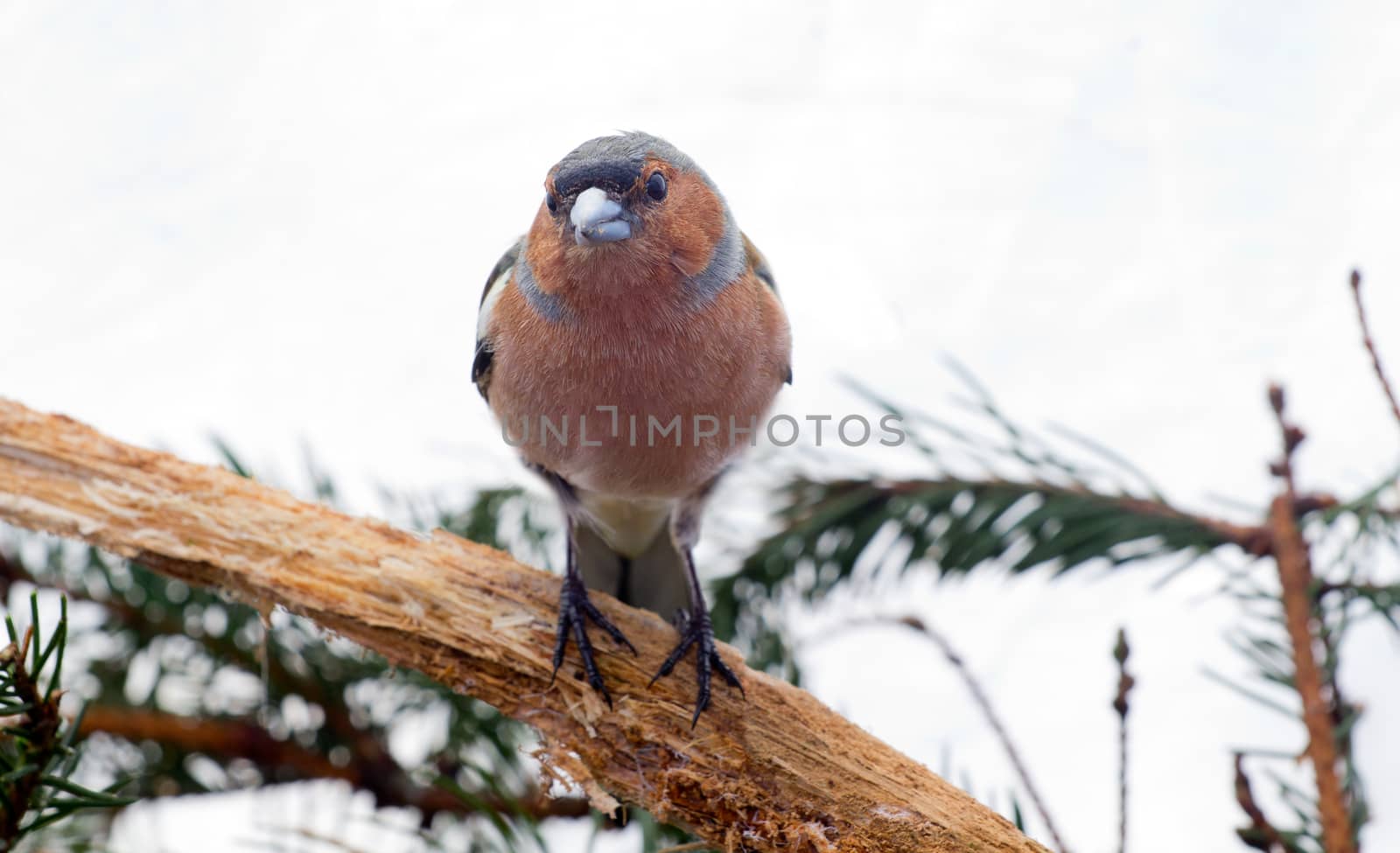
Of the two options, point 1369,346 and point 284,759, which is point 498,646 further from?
point 1369,346

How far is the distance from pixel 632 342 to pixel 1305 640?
907 millimetres

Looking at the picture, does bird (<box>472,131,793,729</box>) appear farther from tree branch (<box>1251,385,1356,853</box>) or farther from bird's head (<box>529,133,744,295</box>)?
tree branch (<box>1251,385,1356,853</box>)

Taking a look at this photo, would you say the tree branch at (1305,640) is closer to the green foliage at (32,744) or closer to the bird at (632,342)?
the bird at (632,342)

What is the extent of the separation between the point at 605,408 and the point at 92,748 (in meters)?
1.06

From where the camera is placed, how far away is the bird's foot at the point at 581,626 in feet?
5.08

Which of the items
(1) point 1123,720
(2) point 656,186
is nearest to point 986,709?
(1) point 1123,720

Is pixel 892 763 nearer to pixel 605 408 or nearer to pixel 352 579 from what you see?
pixel 605 408

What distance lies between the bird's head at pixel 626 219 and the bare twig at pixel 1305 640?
786 mm

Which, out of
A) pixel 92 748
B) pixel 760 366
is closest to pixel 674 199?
pixel 760 366

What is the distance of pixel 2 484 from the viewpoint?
5.18 feet

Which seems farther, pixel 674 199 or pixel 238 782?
pixel 238 782

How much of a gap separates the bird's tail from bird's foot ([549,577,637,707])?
0.30 meters

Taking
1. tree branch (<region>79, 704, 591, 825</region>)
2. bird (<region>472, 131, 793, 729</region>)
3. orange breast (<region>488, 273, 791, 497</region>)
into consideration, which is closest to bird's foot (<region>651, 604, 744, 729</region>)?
bird (<region>472, 131, 793, 729</region>)

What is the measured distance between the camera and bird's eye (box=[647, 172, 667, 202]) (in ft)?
5.24
